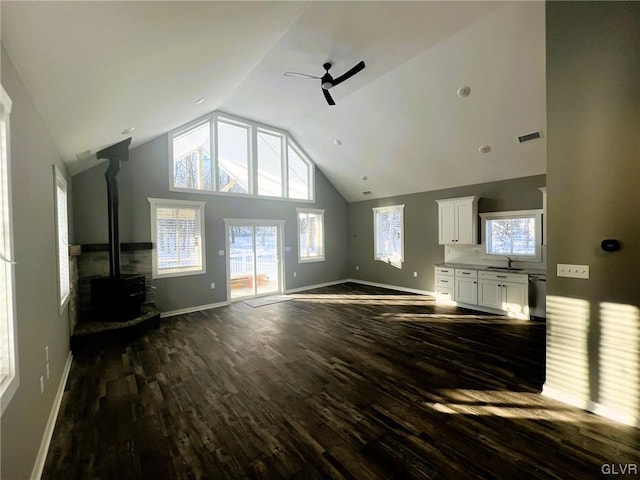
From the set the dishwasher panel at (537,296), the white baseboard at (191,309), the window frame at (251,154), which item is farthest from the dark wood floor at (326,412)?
the window frame at (251,154)

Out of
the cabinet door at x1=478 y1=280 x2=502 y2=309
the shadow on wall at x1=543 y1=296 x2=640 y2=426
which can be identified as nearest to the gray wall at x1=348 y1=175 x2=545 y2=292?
the cabinet door at x1=478 y1=280 x2=502 y2=309

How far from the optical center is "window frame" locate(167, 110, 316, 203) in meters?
5.58

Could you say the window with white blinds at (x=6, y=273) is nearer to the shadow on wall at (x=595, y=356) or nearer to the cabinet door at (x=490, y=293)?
the shadow on wall at (x=595, y=356)

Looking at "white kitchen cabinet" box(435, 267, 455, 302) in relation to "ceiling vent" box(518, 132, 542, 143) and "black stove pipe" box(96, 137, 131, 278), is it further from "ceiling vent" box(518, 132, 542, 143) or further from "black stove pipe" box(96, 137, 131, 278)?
"black stove pipe" box(96, 137, 131, 278)

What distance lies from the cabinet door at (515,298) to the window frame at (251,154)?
5.16 meters

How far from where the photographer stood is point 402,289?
7387 millimetres

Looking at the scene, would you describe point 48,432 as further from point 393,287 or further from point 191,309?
point 393,287

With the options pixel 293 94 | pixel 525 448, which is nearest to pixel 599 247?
pixel 525 448

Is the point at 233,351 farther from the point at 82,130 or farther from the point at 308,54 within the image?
the point at 308,54

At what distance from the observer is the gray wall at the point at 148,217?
4.62 metres

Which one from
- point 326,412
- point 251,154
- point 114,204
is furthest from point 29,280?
point 251,154

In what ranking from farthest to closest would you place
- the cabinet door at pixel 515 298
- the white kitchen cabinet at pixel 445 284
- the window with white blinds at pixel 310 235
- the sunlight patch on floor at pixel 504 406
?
1. the window with white blinds at pixel 310 235
2. the white kitchen cabinet at pixel 445 284
3. the cabinet door at pixel 515 298
4. the sunlight patch on floor at pixel 504 406

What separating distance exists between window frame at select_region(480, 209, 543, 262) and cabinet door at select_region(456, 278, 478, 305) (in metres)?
0.77

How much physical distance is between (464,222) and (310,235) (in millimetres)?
4027
